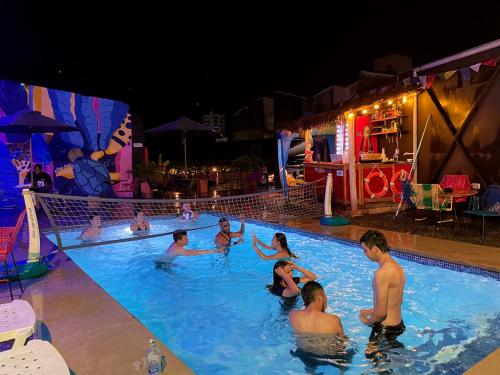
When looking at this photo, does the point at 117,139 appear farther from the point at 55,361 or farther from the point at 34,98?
the point at 55,361

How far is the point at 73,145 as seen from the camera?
1254 cm

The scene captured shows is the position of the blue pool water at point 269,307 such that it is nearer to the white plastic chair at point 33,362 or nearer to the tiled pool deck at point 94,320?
the tiled pool deck at point 94,320

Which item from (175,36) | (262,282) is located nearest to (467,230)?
(262,282)

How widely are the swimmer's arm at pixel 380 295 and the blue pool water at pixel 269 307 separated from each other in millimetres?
435

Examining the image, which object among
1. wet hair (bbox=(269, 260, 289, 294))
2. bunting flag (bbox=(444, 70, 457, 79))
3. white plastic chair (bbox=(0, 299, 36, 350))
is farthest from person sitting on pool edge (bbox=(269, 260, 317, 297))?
bunting flag (bbox=(444, 70, 457, 79))

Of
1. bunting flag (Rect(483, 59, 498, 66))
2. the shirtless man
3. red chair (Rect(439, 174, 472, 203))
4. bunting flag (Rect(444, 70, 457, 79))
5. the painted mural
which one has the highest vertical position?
bunting flag (Rect(444, 70, 457, 79))

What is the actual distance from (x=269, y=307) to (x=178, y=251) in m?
2.26

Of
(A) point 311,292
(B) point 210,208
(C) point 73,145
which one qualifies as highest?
(C) point 73,145

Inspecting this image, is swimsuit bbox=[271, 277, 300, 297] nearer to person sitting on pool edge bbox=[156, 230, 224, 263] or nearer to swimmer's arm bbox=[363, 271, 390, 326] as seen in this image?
swimmer's arm bbox=[363, 271, 390, 326]

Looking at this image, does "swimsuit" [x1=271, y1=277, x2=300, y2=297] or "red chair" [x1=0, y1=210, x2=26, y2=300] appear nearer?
"red chair" [x1=0, y1=210, x2=26, y2=300]

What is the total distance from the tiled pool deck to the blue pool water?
2.11 feet

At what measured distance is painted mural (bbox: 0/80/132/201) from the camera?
35.9 ft

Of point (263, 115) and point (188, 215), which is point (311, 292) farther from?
point (263, 115)

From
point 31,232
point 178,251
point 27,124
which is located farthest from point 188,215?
point 31,232
